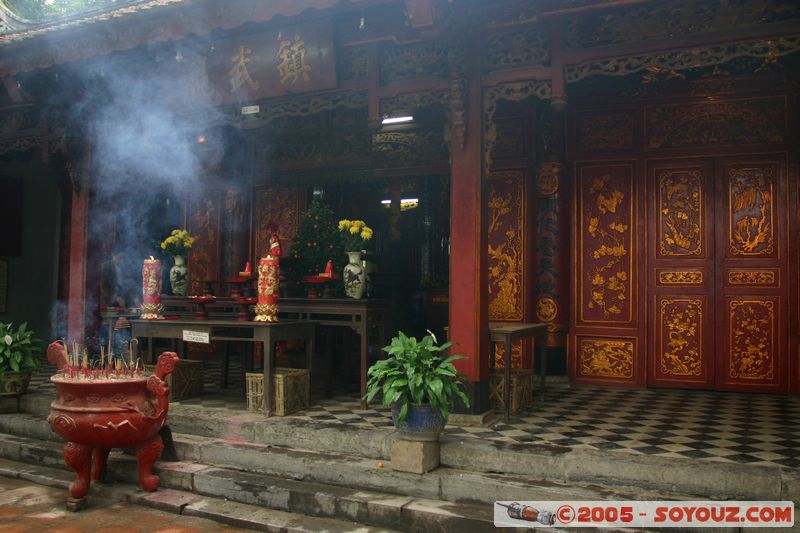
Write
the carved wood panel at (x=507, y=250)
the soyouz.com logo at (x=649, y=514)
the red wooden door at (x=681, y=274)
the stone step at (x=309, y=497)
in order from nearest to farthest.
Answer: the soyouz.com logo at (x=649, y=514)
the stone step at (x=309, y=497)
the red wooden door at (x=681, y=274)
the carved wood panel at (x=507, y=250)

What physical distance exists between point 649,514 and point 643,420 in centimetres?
209

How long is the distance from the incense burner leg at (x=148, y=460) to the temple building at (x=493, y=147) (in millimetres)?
2713

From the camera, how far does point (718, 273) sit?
789cm

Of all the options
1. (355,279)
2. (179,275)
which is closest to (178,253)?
(179,275)

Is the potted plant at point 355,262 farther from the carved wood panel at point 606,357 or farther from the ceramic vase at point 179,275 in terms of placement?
the carved wood panel at point 606,357

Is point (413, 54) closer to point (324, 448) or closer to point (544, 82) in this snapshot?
point (544, 82)

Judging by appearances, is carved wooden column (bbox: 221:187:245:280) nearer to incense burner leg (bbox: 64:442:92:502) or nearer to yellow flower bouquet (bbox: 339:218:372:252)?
yellow flower bouquet (bbox: 339:218:372:252)

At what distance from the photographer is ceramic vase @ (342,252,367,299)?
694 centimetres

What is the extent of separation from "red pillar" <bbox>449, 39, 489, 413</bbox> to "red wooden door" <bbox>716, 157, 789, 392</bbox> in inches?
140

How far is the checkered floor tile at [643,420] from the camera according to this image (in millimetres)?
5027

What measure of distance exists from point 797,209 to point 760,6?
3272mm

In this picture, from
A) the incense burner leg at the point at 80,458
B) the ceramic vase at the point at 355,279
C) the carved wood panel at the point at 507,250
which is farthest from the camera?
the carved wood panel at the point at 507,250

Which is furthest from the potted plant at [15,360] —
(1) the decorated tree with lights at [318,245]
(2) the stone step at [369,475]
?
(1) the decorated tree with lights at [318,245]

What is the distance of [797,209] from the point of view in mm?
7594
